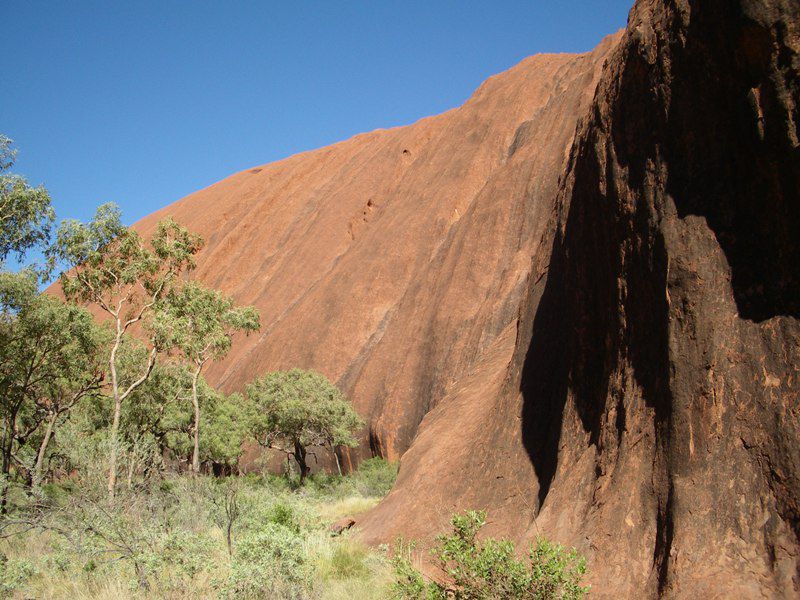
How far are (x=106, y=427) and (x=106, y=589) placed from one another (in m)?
18.9

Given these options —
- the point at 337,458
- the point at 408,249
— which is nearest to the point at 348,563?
the point at 337,458

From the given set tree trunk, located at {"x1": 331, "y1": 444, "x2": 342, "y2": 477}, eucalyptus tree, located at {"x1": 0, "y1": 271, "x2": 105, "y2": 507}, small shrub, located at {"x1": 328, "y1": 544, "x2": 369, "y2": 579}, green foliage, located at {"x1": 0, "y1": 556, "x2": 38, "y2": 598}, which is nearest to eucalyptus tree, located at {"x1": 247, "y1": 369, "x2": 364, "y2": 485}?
tree trunk, located at {"x1": 331, "y1": 444, "x2": 342, "y2": 477}

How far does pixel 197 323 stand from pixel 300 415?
768cm

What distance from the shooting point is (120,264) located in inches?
694

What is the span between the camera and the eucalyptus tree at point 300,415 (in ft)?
91.5

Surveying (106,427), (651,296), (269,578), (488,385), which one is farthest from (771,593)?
(106,427)

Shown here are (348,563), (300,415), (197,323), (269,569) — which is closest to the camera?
(269,569)

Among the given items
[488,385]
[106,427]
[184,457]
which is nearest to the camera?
[488,385]

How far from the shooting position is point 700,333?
6.79 metres

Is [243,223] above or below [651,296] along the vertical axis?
above

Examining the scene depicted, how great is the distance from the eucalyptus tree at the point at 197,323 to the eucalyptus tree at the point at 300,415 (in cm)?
435

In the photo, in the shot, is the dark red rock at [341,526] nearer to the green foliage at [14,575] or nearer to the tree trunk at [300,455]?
the green foliage at [14,575]

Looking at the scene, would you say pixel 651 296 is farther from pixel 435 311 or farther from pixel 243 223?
pixel 243 223

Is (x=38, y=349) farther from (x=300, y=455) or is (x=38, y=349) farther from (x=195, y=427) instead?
(x=300, y=455)
